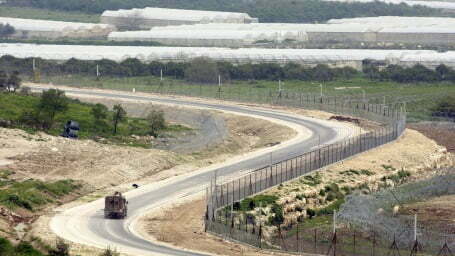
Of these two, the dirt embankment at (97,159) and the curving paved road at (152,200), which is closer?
the curving paved road at (152,200)

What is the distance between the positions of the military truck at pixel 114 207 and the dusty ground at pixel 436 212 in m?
15.6

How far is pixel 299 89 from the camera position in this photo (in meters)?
147

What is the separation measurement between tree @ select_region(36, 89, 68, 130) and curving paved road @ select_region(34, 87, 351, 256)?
55.6 feet

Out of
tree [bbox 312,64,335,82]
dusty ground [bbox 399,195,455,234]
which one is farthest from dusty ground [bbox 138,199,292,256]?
tree [bbox 312,64,335,82]

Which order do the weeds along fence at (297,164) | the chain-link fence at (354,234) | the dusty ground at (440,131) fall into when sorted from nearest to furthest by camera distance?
the chain-link fence at (354,234), the weeds along fence at (297,164), the dusty ground at (440,131)

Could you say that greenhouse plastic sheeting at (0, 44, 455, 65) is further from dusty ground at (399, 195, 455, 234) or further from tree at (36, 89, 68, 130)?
dusty ground at (399, 195, 455, 234)

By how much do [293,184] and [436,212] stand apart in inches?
392

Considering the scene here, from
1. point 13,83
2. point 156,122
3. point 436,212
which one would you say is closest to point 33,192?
point 436,212

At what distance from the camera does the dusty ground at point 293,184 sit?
7041 cm

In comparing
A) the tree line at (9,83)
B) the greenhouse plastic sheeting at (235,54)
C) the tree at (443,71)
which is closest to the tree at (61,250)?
the tree line at (9,83)

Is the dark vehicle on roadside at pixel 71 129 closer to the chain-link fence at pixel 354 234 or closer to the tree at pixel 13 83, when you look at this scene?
the tree at pixel 13 83

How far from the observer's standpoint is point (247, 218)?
7875 centimetres

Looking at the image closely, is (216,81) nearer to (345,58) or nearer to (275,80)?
(275,80)

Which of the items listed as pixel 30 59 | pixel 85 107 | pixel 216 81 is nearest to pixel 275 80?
pixel 216 81
